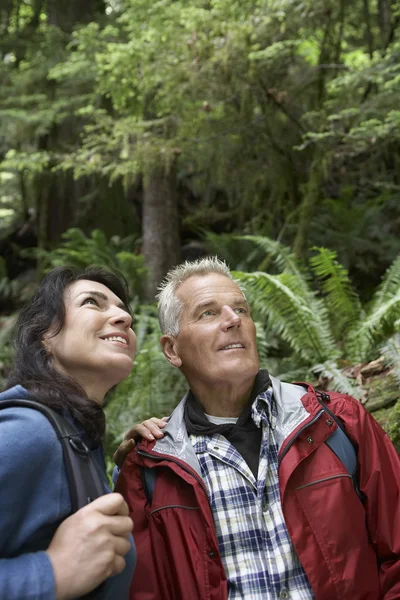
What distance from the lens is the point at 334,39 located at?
6.67 metres

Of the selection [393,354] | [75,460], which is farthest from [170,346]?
[393,354]

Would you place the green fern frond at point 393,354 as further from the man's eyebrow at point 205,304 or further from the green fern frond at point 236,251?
the green fern frond at point 236,251

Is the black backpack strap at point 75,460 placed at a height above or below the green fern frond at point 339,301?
below

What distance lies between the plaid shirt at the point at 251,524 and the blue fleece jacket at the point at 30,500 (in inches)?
24.1

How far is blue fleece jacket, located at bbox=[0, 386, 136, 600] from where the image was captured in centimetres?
139

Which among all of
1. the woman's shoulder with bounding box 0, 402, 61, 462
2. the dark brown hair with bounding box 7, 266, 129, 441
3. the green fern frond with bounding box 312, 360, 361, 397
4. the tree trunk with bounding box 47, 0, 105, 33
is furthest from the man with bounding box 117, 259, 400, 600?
the tree trunk with bounding box 47, 0, 105, 33

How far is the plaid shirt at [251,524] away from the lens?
1985 mm

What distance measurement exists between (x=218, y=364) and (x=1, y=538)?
1171 mm

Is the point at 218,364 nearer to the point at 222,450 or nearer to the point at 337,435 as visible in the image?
the point at 222,450

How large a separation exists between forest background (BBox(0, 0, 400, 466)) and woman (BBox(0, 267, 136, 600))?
220cm

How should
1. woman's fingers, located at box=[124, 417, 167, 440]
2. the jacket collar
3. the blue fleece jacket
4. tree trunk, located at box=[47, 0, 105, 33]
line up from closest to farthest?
the blue fleece jacket, the jacket collar, woman's fingers, located at box=[124, 417, 167, 440], tree trunk, located at box=[47, 0, 105, 33]

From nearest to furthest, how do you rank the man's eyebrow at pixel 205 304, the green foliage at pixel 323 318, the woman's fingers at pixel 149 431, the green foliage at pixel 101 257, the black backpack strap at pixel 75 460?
1. the black backpack strap at pixel 75 460
2. the woman's fingers at pixel 149 431
3. the man's eyebrow at pixel 205 304
4. the green foliage at pixel 323 318
5. the green foliage at pixel 101 257

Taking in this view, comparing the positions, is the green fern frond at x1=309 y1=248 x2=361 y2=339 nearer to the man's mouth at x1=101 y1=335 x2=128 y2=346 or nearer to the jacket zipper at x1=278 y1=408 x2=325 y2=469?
the jacket zipper at x1=278 y1=408 x2=325 y2=469

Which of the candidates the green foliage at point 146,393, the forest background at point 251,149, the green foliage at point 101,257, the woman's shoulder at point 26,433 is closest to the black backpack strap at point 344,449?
the woman's shoulder at point 26,433
